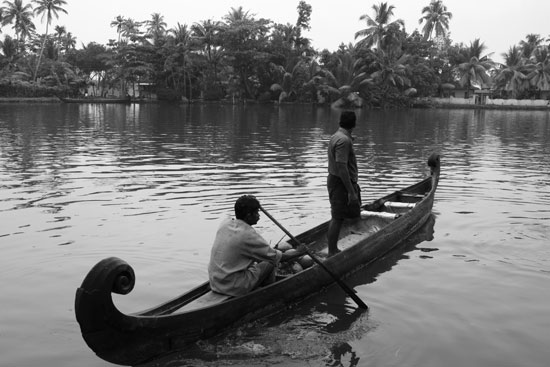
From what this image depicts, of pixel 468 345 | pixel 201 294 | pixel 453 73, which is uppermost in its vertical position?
pixel 453 73

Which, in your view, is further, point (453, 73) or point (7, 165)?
point (453, 73)

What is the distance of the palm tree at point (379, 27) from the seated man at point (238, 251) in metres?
48.8

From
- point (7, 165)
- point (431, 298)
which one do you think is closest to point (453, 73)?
point (7, 165)

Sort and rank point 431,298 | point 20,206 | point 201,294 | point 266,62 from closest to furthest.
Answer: point 201,294
point 431,298
point 20,206
point 266,62

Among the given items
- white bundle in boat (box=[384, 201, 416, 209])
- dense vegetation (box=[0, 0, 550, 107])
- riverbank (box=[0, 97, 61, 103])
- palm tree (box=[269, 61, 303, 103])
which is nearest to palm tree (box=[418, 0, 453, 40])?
dense vegetation (box=[0, 0, 550, 107])

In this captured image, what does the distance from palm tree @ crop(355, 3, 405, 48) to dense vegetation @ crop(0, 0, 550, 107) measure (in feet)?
0.30

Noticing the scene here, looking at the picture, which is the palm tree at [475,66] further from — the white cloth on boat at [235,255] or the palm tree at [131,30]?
the white cloth on boat at [235,255]

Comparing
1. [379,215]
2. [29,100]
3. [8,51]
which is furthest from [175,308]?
[8,51]

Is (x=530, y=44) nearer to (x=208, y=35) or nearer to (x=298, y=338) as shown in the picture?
(x=208, y=35)

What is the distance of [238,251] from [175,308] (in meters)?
0.75

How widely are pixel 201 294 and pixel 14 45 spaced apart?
56820 millimetres

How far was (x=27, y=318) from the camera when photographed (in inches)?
224

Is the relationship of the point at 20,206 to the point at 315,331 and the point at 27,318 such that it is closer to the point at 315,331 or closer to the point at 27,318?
the point at 27,318

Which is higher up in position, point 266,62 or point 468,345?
point 266,62
